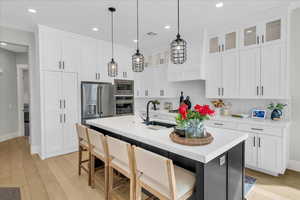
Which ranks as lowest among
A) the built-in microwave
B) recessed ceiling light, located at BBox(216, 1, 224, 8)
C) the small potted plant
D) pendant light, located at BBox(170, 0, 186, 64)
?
the small potted plant

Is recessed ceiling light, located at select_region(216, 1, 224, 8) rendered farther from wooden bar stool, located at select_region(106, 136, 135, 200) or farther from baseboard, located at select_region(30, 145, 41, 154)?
baseboard, located at select_region(30, 145, 41, 154)

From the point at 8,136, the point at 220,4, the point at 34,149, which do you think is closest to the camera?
the point at 220,4

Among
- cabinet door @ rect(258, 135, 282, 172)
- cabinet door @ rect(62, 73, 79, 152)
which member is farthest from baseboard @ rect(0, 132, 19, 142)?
cabinet door @ rect(258, 135, 282, 172)

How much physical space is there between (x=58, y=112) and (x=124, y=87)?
194 centimetres

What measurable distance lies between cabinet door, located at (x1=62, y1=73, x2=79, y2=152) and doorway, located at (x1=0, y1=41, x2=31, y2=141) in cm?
215

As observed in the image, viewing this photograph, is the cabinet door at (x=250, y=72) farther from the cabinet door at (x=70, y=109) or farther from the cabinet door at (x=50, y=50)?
the cabinet door at (x=50, y=50)

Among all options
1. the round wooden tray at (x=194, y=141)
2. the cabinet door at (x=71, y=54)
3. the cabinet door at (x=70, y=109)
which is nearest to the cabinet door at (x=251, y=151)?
the round wooden tray at (x=194, y=141)

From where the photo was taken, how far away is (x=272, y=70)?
280cm

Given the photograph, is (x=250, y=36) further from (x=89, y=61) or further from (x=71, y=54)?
(x=71, y=54)

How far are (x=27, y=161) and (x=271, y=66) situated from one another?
5071mm

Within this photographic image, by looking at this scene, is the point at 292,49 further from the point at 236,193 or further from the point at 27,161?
the point at 27,161

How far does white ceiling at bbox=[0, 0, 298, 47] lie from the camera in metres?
2.60

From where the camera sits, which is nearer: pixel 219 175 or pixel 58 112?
pixel 219 175

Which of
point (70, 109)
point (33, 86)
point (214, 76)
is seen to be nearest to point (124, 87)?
→ point (70, 109)
